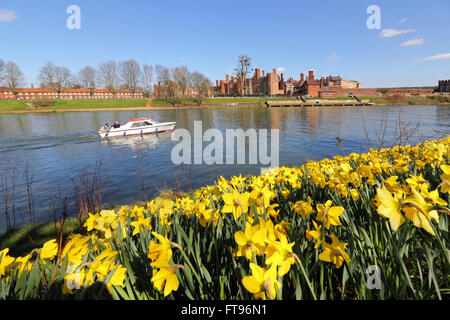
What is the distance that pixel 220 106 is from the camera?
A: 5850 centimetres

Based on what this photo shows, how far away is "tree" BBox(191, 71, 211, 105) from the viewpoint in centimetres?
6706

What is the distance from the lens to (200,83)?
69188mm

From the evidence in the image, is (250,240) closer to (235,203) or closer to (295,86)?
(235,203)

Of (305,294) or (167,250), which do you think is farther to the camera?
(305,294)

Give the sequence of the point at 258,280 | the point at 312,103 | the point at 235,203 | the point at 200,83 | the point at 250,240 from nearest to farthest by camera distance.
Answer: the point at 258,280
the point at 250,240
the point at 235,203
the point at 312,103
the point at 200,83

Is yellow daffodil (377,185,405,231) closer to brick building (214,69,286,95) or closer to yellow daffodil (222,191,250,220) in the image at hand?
yellow daffodil (222,191,250,220)

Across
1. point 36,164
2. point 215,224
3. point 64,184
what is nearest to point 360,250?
point 215,224

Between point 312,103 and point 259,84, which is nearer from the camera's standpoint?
point 312,103

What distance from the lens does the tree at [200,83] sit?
67.1 m

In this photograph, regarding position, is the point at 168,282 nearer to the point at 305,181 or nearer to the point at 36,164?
the point at 305,181

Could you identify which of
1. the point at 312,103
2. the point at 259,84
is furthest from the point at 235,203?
the point at 259,84

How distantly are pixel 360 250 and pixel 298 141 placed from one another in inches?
599

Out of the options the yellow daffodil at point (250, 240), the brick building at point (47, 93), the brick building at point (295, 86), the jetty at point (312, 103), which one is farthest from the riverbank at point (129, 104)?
the yellow daffodil at point (250, 240)
